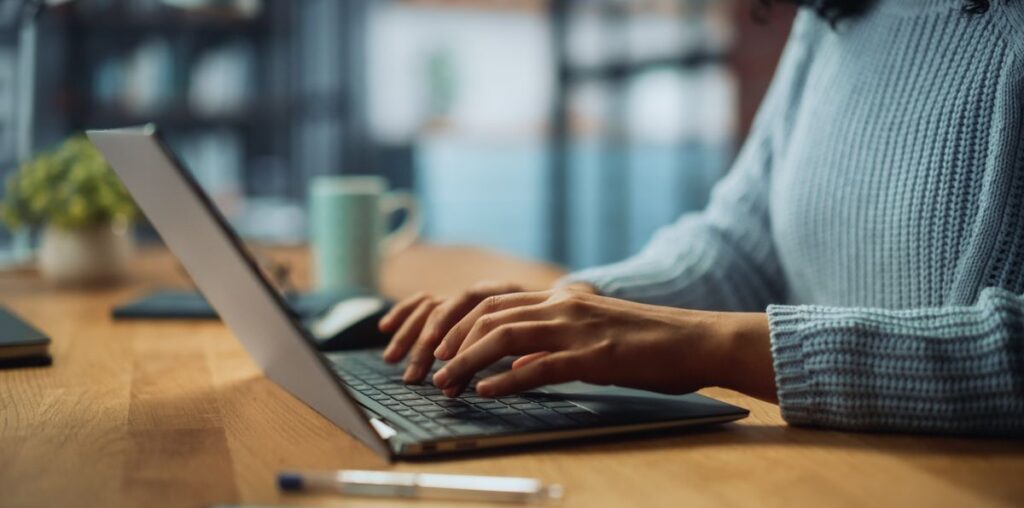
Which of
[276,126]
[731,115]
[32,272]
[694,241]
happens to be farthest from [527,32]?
[694,241]

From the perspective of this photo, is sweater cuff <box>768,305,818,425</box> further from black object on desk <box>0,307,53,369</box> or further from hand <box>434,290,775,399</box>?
black object on desk <box>0,307,53,369</box>

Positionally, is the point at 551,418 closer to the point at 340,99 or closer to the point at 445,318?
the point at 445,318

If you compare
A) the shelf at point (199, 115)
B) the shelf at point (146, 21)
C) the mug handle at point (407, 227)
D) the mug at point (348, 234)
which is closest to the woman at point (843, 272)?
the mug at point (348, 234)

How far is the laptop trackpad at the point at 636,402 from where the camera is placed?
2.17 ft

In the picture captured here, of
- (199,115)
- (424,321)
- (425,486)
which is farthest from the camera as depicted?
(199,115)

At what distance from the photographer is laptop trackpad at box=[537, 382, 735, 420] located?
66 centimetres

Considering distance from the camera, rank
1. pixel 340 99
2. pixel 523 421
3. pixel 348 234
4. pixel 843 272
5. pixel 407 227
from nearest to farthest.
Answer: pixel 523 421
pixel 843 272
pixel 348 234
pixel 407 227
pixel 340 99

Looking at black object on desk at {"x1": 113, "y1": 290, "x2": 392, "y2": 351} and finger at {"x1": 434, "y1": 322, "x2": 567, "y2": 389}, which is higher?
finger at {"x1": 434, "y1": 322, "x2": 567, "y2": 389}

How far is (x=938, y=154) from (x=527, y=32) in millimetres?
5002

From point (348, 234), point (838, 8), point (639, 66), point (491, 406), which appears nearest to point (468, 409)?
point (491, 406)

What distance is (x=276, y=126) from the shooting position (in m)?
4.20

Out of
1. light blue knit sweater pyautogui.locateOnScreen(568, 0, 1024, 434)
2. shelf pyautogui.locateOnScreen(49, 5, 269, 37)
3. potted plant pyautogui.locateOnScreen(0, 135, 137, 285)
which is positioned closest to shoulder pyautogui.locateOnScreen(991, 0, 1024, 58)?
light blue knit sweater pyautogui.locateOnScreen(568, 0, 1024, 434)

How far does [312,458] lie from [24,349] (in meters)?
0.45

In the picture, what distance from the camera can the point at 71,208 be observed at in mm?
1488
